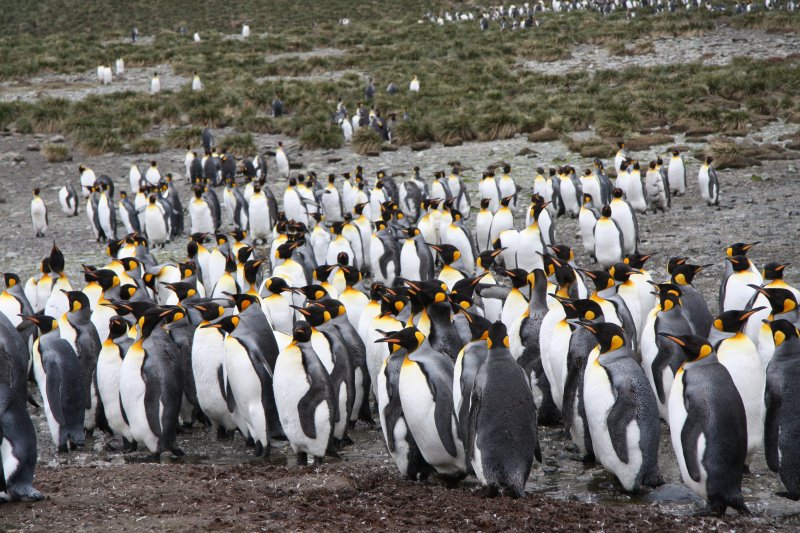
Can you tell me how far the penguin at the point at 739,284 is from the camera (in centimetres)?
714

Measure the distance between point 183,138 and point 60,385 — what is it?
16387 mm

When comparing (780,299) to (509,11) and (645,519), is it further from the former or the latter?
(509,11)

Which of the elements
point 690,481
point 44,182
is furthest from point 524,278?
point 44,182

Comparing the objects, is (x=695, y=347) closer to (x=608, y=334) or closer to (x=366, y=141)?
(x=608, y=334)

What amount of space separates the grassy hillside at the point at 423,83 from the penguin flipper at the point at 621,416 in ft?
44.9

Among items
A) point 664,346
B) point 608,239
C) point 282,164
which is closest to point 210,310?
point 664,346

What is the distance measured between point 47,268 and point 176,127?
1527cm

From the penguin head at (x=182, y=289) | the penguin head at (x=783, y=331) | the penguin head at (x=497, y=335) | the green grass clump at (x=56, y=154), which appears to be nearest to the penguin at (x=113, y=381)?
the penguin head at (x=182, y=289)

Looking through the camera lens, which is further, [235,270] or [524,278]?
[235,270]

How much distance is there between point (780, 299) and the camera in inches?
214

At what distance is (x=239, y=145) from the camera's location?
20734mm

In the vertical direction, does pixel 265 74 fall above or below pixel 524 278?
above

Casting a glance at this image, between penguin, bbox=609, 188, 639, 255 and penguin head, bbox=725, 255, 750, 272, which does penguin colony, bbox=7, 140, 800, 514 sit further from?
penguin, bbox=609, 188, 639, 255

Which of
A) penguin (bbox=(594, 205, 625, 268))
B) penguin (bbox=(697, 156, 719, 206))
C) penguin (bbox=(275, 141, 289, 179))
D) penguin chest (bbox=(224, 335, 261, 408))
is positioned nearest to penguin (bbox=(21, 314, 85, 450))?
penguin chest (bbox=(224, 335, 261, 408))
